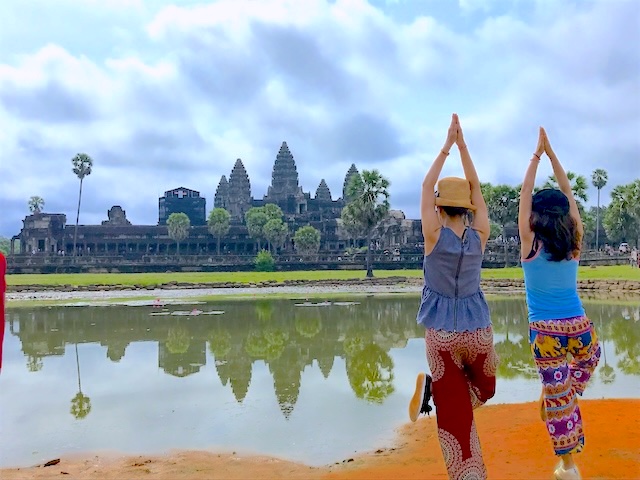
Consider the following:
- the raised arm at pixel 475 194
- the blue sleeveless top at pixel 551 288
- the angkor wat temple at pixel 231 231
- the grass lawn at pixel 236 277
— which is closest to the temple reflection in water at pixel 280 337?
the blue sleeveless top at pixel 551 288

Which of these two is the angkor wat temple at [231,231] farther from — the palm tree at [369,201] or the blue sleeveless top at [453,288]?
the blue sleeveless top at [453,288]

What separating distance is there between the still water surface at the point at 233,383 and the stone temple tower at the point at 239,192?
263 ft

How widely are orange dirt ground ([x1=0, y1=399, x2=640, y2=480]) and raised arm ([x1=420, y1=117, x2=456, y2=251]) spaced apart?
6.12 feet

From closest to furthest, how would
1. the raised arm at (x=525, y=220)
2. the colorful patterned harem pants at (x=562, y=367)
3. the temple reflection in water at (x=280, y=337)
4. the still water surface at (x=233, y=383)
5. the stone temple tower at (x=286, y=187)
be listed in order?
the colorful patterned harem pants at (x=562, y=367)
the raised arm at (x=525, y=220)
the still water surface at (x=233, y=383)
the temple reflection in water at (x=280, y=337)
the stone temple tower at (x=286, y=187)

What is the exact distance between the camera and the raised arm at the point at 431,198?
340 cm

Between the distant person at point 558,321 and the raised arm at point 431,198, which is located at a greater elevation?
the raised arm at point 431,198

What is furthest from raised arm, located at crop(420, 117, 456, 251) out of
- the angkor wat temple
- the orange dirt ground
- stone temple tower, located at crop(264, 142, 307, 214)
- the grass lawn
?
stone temple tower, located at crop(264, 142, 307, 214)

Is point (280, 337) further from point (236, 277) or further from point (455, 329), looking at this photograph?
point (236, 277)

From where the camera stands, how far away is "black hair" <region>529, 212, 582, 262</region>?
3.69 m

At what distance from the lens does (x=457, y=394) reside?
3312 millimetres

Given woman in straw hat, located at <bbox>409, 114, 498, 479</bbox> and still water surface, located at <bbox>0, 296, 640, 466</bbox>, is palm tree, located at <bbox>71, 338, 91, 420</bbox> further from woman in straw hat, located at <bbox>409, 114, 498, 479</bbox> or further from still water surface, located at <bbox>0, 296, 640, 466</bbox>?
woman in straw hat, located at <bbox>409, 114, 498, 479</bbox>

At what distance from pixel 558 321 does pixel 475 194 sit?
0.86m

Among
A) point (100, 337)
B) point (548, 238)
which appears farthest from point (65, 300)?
point (548, 238)

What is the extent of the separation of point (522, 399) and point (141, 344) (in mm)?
7953
